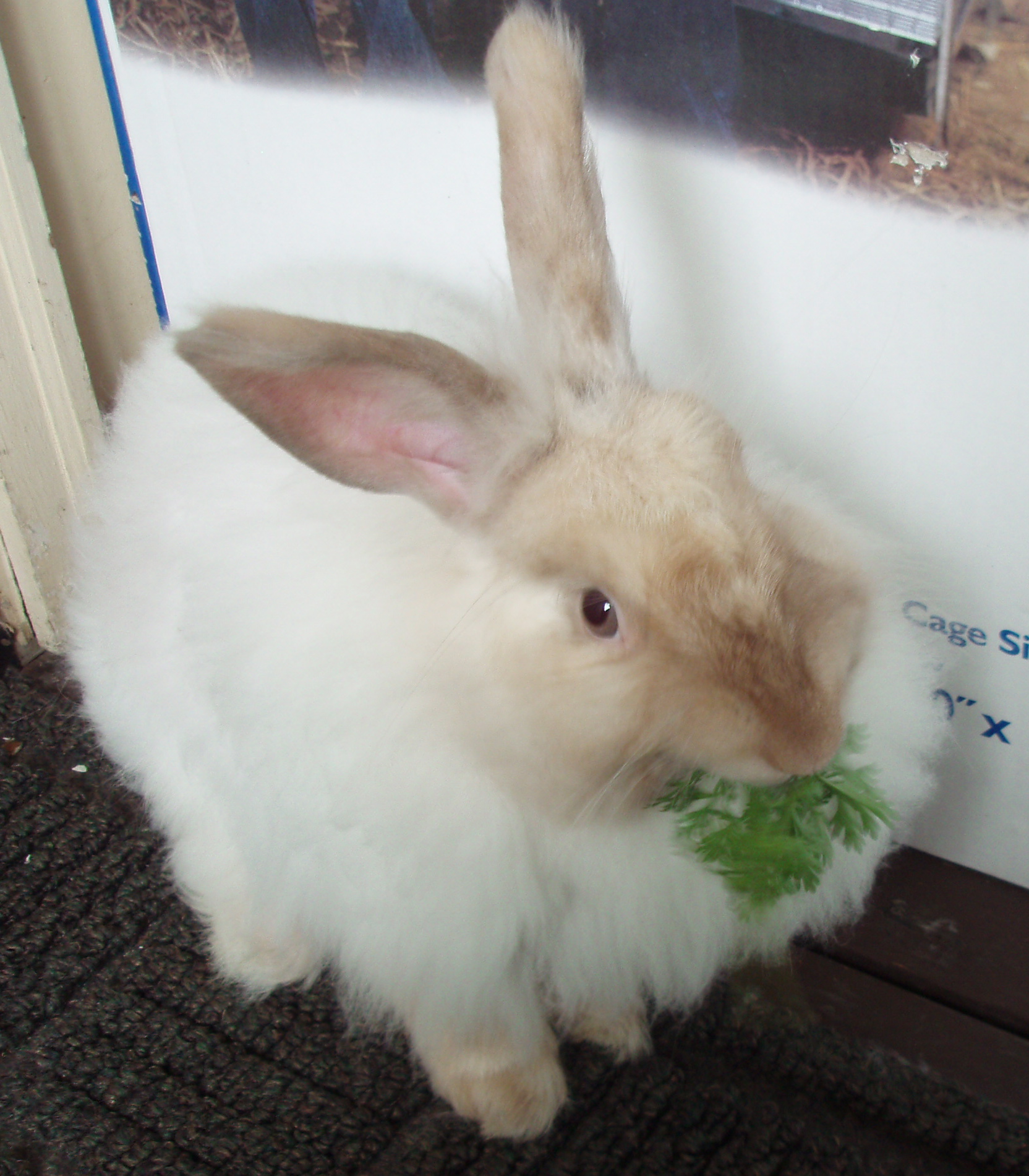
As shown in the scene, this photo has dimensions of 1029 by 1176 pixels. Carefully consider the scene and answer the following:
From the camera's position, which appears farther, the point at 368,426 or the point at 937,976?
the point at 937,976

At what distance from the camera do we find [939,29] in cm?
84

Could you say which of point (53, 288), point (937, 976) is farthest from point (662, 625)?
point (53, 288)

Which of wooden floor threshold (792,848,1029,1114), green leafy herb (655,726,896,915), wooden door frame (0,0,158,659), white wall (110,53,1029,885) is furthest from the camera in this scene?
wooden door frame (0,0,158,659)

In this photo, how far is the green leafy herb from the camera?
768mm

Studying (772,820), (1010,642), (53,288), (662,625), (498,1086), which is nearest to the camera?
(662,625)

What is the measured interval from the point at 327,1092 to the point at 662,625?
29.0 inches

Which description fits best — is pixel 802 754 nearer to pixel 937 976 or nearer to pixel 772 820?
pixel 772 820

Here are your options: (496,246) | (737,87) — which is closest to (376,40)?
(496,246)

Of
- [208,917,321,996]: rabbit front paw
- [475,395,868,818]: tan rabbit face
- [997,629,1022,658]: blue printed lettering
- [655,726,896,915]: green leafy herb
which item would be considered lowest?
[208,917,321,996]: rabbit front paw

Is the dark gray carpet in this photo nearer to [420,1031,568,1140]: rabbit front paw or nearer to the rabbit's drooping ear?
[420,1031,568,1140]: rabbit front paw

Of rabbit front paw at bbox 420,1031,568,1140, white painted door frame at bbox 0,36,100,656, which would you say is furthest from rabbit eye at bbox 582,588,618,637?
white painted door frame at bbox 0,36,100,656

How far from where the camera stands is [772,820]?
2.55 ft

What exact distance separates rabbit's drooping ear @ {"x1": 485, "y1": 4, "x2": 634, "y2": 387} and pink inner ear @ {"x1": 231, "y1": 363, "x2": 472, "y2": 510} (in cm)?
13

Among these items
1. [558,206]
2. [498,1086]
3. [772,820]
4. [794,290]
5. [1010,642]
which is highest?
[558,206]
